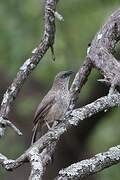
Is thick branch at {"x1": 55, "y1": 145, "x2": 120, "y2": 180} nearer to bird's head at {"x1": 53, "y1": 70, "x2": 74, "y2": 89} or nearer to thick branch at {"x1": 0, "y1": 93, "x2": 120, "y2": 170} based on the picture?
thick branch at {"x1": 0, "y1": 93, "x2": 120, "y2": 170}

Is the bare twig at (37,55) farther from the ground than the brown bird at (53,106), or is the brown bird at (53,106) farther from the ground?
the bare twig at (37,55)

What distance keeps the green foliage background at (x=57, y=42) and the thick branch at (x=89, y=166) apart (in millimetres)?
5357

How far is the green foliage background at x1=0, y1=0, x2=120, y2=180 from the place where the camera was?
453 inches

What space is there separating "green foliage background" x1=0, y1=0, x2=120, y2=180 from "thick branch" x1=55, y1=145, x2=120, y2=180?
211 inches

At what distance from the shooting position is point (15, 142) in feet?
41.8

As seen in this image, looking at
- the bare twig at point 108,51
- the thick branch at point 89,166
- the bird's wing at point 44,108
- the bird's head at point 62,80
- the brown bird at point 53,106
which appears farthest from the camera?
the bird's head at point 62,80

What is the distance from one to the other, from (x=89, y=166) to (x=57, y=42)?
226 inches

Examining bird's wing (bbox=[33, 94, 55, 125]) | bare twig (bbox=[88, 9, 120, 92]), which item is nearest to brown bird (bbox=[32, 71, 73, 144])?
bird's wing (bbox=[33, 94, 55, 125])

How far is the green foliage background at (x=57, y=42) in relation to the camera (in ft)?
37.8

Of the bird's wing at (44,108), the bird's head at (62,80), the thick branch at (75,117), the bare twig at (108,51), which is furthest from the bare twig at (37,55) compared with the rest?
the bird's head at (62,80)

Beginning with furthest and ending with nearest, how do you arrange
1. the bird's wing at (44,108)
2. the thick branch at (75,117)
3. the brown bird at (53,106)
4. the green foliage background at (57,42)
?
the green foliage background at (57,42) < the bird's wing at (44,108) < the brown bird at (53,106) < the thick branch at (75,117)

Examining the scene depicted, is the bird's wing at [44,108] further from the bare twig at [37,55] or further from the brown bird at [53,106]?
the bare twig at [37,55]

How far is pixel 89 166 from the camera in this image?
5723 mm

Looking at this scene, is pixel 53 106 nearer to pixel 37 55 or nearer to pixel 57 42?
pixel 37 55
